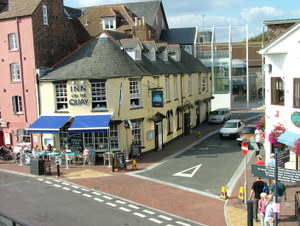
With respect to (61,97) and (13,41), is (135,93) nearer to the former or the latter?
(61,97)

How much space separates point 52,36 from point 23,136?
319 inches

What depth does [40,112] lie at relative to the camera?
25.6 metres

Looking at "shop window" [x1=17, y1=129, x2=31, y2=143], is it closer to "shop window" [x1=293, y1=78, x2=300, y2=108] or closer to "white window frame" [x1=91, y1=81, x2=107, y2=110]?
"white window frame" [x1=91, y1=81, x2=107, y2=110]

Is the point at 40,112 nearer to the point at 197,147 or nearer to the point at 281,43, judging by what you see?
the point at 197,147

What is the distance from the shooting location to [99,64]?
80.8ft

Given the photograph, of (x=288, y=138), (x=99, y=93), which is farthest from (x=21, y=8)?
(x=288, y=138)

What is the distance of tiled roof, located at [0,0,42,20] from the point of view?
83.9ft

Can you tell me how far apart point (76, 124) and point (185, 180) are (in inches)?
330

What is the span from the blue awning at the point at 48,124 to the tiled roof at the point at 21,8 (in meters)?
7.72

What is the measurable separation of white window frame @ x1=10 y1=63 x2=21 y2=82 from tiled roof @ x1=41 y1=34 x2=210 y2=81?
2.78 m

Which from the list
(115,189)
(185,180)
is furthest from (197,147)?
(115,189)

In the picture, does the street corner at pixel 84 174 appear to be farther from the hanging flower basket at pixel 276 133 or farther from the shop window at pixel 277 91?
the shop window at pixel 277 91

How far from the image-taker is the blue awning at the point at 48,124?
23438mm

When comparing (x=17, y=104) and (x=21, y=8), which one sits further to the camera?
(x=17, y=104)
